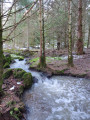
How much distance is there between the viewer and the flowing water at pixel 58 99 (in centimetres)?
→ 454

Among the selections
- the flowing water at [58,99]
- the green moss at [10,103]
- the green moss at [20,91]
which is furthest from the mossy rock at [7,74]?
the green moss at [10,103]

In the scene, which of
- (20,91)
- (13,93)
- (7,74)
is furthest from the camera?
(7,74)

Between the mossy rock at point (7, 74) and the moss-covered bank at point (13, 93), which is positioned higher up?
the mossy rock at point (7, 74)

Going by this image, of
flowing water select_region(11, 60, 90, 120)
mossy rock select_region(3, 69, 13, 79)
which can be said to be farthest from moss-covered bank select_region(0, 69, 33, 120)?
flowing water select_region(11, 60, 90, 120)

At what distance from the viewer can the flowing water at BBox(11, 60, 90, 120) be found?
14.9ft

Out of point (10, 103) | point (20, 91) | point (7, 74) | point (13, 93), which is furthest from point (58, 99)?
point (7, 74)

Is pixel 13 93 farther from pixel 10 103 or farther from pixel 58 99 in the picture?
pixel 58 99

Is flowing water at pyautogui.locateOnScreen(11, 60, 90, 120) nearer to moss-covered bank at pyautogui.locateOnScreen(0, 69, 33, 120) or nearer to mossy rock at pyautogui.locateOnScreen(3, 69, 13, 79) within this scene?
moss-covered bank at pyautogui.locateOnScreen(0, 69, 33, 120)

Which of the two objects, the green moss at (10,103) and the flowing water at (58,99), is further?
the flowing water at (58,99)

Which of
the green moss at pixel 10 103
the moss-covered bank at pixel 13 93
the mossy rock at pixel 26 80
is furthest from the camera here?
the mossy rock at pixel 26 80

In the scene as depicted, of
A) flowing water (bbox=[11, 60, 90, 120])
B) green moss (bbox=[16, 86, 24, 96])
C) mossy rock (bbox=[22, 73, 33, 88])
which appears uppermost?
mossy rock (bbox=[22, 73, 33, 88])

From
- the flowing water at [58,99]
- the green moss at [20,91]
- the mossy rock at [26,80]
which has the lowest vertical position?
the flowing water at [58,99]

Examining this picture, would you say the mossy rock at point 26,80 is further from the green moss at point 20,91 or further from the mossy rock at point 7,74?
the mossy rock at point 7,74

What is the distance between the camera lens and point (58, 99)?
568 centimetres
